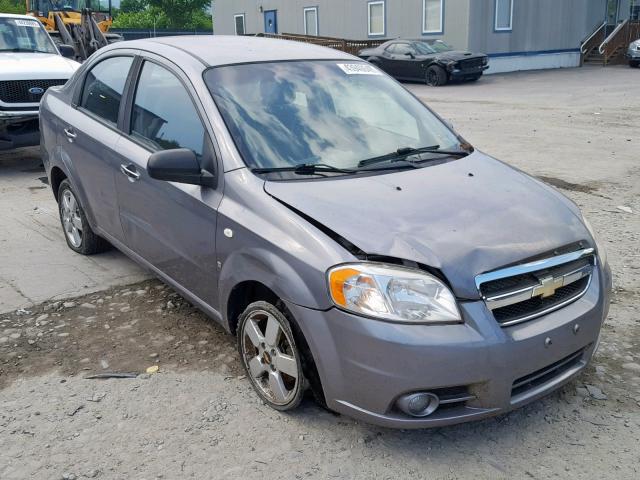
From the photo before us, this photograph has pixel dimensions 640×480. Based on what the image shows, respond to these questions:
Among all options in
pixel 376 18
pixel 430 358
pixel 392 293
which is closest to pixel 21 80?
pixel 392 293

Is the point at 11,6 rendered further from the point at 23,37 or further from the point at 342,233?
the point at 342,233

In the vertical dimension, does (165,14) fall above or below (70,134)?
above

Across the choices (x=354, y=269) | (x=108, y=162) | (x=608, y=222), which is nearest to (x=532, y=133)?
(x=608, y=222)

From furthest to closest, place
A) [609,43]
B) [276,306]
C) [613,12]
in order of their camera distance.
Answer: [613,12]
[609,43]
[276,306]

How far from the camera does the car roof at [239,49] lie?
3938mm

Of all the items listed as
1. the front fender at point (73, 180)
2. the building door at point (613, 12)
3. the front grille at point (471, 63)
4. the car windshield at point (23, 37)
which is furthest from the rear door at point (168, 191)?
the building door at point (613, 12)

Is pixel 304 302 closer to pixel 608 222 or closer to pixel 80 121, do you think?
pixel 80 121

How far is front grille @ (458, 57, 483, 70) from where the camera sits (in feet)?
67.5

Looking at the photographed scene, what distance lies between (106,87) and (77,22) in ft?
54.9

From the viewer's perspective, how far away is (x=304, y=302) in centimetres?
283

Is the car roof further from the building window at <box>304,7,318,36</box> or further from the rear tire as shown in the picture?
the building window at <box>304,7,318,36</box>

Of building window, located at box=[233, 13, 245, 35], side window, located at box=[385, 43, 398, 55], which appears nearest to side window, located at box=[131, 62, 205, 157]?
side window, located at box=[385, 43, 398, 55]

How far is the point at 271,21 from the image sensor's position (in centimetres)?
3181

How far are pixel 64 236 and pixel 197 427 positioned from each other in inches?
136
